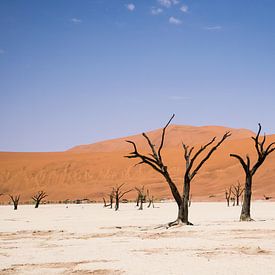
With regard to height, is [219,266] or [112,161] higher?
[112,161]

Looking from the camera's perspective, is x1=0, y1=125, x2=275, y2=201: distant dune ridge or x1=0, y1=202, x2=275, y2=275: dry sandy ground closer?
x1=0, y1=202, x2=275, y2=275: dry sandy ground

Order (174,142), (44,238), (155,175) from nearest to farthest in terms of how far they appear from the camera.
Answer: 1. (44,238)
2. (155,175)
3. (174,142)

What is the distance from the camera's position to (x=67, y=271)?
913 centimetres

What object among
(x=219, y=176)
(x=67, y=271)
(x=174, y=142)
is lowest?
(x=67, y=271)

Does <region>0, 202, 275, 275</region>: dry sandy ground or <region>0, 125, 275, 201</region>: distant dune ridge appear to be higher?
<region>0, 125, 275, 201</region>: distant dune ridge

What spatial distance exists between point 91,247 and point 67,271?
352 cm

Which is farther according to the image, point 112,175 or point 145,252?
point 112,175

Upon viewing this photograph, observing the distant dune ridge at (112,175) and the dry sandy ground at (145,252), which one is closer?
the dry sandy ground at (145,252)

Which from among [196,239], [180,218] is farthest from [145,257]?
[180,218]

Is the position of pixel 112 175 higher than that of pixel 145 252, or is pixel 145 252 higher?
pixel 112 175

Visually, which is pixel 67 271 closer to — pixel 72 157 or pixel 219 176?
pixel 219 176

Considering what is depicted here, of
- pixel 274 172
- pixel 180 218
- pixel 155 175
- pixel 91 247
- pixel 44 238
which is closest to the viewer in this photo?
pixel 91 247

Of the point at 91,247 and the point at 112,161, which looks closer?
the point at 91,247

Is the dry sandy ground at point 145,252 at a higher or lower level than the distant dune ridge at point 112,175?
lower
